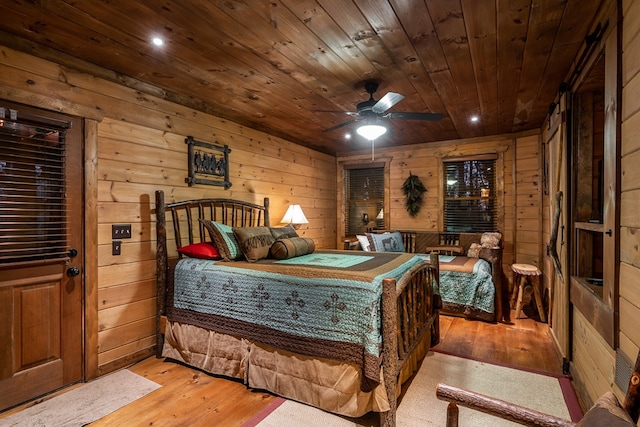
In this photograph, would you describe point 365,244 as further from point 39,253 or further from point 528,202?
point 39,253

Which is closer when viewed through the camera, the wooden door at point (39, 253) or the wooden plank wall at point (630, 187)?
the wooden plank wall at point (630, 187)

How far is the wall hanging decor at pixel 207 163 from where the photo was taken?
3.37 m

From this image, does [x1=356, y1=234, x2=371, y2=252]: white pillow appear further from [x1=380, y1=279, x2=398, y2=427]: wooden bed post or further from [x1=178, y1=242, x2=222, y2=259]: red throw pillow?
[x1=380, y1=279, x2=398, y2=427]: wooden bed post

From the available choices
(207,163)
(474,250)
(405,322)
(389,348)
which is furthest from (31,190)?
(474,250)

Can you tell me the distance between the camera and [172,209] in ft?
10.4

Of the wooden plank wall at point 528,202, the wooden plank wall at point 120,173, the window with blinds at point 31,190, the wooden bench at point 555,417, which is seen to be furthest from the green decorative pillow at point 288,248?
the wooden plank wall at point 528,202

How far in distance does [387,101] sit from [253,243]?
1705 mm

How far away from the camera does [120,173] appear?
9.09 feet

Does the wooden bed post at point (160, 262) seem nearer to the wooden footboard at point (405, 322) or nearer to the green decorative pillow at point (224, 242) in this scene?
the green decorative pillow at point (224, 242)

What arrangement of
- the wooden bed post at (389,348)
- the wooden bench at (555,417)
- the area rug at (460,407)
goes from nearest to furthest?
1. the wooden bench at (555,417)
2. the wooden bed post at (389,348)
3. the area rug at (460,407)

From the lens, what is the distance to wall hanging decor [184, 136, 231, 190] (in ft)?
Answer: 11.1

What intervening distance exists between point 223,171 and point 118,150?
117cm

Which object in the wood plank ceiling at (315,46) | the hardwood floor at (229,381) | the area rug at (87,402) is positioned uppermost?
the wood plank ceiling at (315,46)

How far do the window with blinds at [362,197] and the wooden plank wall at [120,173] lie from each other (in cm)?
308
